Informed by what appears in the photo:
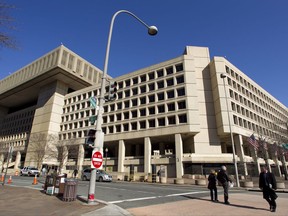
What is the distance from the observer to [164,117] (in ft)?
133

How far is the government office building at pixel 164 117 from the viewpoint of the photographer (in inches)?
1492

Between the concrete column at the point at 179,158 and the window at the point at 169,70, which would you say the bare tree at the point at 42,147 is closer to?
the concrete column at the point at 179,158

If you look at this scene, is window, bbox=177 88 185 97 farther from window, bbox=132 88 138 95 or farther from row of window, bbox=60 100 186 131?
window, bbox=132 88 138 95

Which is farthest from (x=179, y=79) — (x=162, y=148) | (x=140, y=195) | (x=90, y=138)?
(x=90, y=138)

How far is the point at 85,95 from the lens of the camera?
58500 mm

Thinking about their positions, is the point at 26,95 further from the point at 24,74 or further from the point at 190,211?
the point at 190,211

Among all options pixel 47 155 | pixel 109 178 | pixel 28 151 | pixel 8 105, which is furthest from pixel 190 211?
pixel 8 105

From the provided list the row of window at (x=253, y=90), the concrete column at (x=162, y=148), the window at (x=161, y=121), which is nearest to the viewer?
the window at (x=161, y=121)

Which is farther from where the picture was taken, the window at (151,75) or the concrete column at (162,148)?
the window at (151,75)

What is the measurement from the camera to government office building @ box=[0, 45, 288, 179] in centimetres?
3791

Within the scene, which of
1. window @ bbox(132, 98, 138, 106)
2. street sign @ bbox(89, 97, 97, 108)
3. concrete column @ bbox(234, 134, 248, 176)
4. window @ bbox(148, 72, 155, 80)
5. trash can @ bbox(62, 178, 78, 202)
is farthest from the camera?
window @ bbox(132, 98, 138, 106)

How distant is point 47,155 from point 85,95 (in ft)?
62.1

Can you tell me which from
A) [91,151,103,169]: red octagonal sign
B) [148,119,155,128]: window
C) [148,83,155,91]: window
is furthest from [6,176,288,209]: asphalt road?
[148,83,155,91]: window

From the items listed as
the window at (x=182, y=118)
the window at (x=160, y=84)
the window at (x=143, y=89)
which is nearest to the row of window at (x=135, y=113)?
the window at (x=182, y=118)
